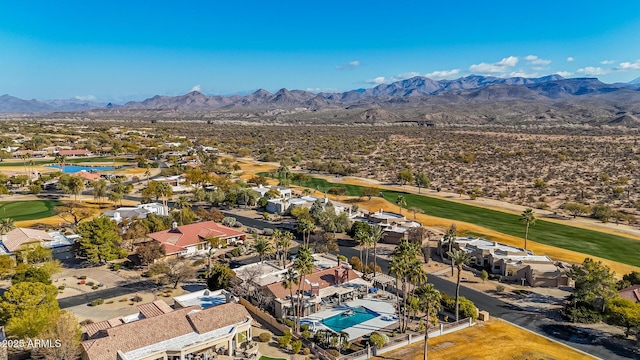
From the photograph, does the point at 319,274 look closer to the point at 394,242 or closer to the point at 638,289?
the point at 394,242

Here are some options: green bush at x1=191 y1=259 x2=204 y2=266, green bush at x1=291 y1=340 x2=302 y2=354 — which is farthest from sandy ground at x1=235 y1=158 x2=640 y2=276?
green bush at x1=291 y1=340 x2=302 y2=354

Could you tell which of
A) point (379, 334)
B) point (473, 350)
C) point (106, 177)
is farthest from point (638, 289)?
point (106, 177)

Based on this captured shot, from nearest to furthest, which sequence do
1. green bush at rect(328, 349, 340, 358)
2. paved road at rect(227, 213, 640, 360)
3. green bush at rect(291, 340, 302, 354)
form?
green bush at rect(291, 340, 302, 354)
green bush at rect(328, 349, 340, 358)
paved road at rect(227, 213, 640, 360)

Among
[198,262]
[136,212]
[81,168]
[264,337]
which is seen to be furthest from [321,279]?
[81,168]

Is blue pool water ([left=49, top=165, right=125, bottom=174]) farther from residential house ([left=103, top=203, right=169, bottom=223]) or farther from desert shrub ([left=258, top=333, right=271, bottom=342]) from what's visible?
desert shrub ([left=258, top=333, right=271, bottom=342])

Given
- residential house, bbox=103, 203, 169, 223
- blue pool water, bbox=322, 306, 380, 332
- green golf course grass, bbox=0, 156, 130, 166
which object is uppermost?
green golf course grass, bbox=0, 156, 130, 166

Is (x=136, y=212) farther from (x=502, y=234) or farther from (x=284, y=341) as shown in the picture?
(x=502, y=234)
